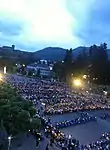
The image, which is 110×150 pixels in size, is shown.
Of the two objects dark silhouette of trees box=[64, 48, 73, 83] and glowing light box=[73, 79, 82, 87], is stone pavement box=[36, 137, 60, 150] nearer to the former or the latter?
glowing light box=[73, 79, 82, 87]

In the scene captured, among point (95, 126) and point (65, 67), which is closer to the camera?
point (95, 126)

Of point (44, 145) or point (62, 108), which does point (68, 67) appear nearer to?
point (62, 108)

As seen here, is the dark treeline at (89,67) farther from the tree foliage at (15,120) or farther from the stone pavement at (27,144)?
the tree foliage at (15,120)

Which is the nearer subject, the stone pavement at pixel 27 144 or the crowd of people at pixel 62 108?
the stone pavement at pixel 27 144

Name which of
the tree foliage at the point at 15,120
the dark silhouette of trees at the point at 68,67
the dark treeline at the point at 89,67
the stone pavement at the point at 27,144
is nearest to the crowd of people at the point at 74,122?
the stone pavement at the point at 27,144

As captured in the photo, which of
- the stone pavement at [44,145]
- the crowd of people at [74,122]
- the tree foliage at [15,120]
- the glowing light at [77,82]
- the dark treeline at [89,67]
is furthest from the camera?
the dark treeline at [89,67]

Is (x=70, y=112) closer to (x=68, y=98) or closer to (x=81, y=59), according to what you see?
(x=68, y=98)

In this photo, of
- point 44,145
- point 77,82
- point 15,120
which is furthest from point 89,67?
point 15,120

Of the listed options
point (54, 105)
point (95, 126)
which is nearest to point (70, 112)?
point (54, 105)

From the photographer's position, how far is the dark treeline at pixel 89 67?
274ft

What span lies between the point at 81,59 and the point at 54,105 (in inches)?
1970

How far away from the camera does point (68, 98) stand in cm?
5516

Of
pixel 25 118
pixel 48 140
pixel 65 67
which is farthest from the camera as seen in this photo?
pixel 65 67

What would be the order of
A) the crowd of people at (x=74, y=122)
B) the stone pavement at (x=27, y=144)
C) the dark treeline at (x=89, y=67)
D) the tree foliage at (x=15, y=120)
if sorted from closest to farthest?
the stone pavement at (x=27, y=144) < the tree foliage at (x=15, y=120) < the crowd of people at (x=74, y=122) < the dark treeline at (x=89, y=67)
